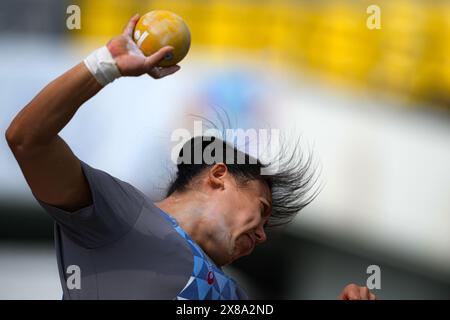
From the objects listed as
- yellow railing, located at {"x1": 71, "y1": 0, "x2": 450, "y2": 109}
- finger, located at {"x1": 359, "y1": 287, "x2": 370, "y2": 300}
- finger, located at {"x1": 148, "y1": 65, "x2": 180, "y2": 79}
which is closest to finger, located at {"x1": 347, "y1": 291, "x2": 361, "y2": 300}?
finger, located at {"x1": 359, "y1": 287, "x2": 370, "y2": 300}

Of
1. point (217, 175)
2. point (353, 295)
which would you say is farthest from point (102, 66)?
point (353, 295)

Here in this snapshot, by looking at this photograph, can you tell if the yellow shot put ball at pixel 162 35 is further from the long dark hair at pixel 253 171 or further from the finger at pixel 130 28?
the long dark hair at pixel 253 171

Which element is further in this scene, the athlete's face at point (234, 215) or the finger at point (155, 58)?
the athlete's face at point (234, 215)

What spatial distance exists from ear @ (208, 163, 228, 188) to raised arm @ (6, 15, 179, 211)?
579 millimetres

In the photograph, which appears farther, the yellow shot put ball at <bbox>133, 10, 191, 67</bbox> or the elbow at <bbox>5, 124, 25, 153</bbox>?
the yellow shot put ball at <bbox>133, 10, 191, 67</bbox>

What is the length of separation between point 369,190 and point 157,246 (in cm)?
342

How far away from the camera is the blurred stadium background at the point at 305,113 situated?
18.3 feet

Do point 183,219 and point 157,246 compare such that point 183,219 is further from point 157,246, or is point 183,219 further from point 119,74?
point 119,74

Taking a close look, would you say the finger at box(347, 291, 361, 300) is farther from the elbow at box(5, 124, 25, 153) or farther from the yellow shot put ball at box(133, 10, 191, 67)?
the elbow at box(5, 124, 25, 153)

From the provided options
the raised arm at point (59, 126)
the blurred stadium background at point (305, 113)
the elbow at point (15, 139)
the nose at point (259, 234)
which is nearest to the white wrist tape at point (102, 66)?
the raised arm at point (59, 126)

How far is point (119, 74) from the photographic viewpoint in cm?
225

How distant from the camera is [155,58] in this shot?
2.23 metres

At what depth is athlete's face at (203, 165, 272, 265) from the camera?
108 inches

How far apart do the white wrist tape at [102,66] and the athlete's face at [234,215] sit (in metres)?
0.68
